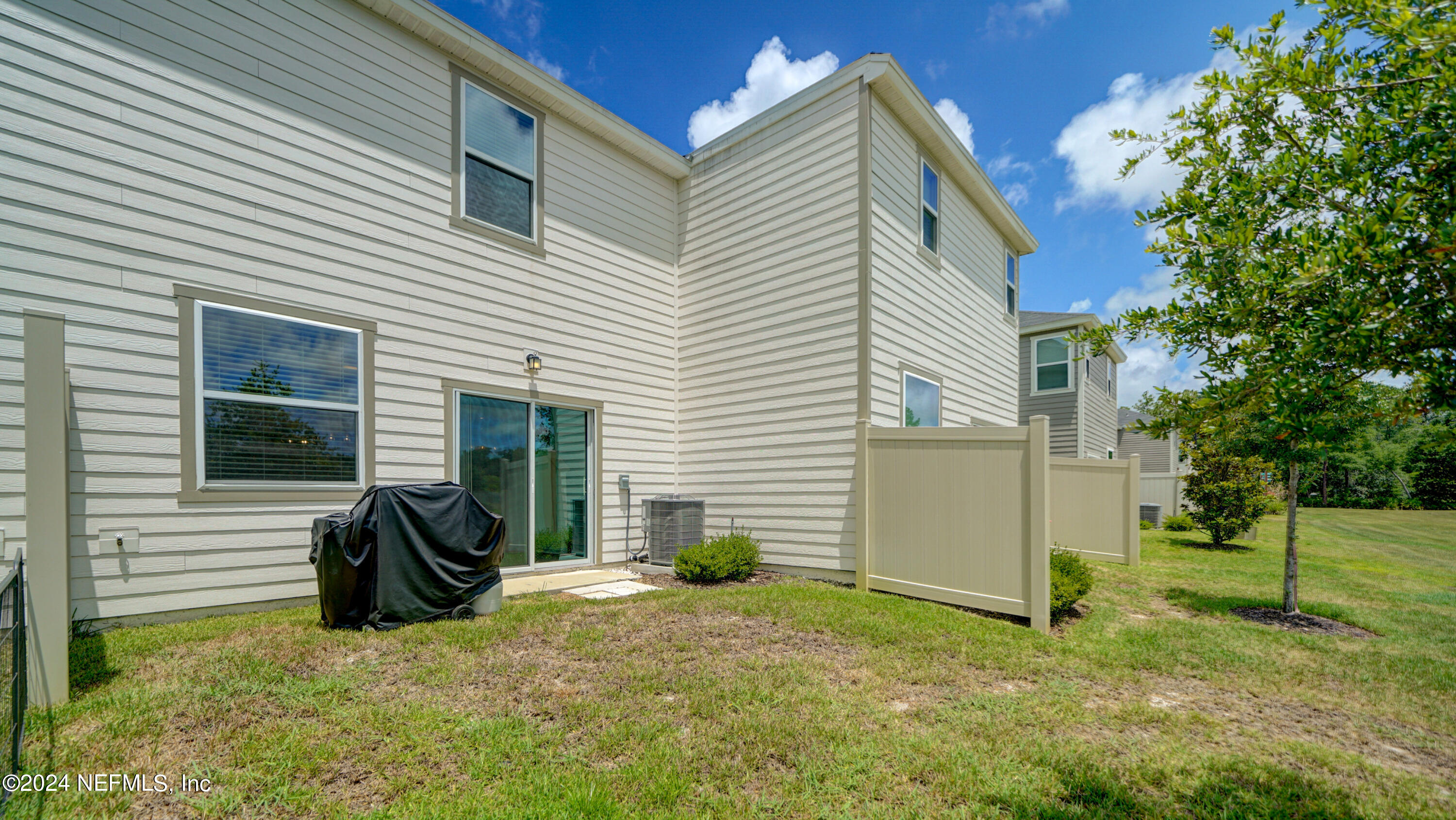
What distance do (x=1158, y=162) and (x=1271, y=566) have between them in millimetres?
10135

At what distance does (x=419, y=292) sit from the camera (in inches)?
252

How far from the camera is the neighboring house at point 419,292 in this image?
15.2ft

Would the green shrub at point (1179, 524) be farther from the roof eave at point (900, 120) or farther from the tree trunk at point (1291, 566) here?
the roof eave at point (900, 120)

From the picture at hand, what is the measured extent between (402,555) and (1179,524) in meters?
17.2

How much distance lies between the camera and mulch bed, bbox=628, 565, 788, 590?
6781mm

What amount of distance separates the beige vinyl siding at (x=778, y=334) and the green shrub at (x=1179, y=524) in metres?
12.6

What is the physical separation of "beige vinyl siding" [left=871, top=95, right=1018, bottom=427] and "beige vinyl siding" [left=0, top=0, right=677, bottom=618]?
3873 millimetres

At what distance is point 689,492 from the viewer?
8758mm

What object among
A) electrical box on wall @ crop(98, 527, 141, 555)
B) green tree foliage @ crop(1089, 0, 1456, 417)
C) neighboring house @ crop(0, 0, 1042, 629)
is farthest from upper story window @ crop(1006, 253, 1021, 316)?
electrical box on wall @ crop(98, 527, 141, 555)

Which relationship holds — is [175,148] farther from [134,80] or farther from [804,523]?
[804,523]

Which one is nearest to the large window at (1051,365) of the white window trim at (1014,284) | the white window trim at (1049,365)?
the white window trim at (1049,365)

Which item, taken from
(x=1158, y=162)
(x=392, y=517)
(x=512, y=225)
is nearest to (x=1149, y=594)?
(x=1158, y=162)

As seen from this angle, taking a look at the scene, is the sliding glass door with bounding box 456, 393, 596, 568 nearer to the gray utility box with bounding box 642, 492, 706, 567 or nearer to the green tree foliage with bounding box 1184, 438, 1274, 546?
the gray utility box with bounding box 642, 492, 706, 567

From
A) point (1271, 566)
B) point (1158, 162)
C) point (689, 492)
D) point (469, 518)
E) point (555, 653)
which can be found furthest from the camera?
point (1271, 566)
